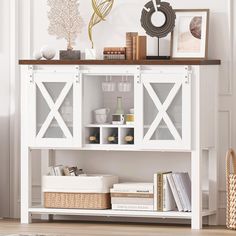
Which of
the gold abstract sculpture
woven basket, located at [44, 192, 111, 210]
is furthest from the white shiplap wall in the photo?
woven basket, located at [44, 192, 111, 210]

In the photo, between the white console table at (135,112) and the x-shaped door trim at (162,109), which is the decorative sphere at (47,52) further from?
the x-shaped door trim at (162,109)

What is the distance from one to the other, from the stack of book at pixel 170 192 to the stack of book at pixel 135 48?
80 centimetres

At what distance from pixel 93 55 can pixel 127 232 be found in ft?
4.02

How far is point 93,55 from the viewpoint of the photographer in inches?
246

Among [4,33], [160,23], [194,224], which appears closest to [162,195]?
[194,224]

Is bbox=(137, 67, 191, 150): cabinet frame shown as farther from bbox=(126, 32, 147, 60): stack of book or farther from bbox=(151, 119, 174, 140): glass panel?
bbox=(126, 32, 147, 60): stack of book

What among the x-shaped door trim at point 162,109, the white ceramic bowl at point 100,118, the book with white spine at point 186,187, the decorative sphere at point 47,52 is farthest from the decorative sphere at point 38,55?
the book with white spine at point 186,187

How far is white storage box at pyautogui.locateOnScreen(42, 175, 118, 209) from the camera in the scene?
621cm

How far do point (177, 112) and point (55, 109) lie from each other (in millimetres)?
825

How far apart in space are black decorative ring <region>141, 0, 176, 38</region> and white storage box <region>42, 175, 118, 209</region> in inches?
40.7

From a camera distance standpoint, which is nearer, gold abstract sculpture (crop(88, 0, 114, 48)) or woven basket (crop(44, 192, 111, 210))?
woven basket (crop(44, 192, 111, 210))

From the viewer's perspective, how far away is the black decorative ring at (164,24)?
620 centimetres

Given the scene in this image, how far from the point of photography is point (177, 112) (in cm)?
601

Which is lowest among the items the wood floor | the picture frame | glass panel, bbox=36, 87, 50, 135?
the wood floor
